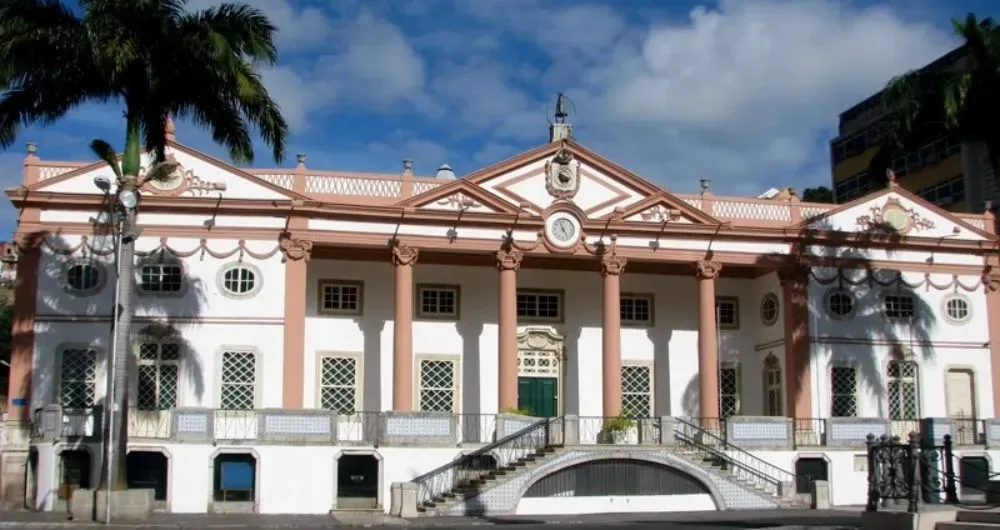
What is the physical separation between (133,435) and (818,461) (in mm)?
16947

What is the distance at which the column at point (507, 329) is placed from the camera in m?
30.6

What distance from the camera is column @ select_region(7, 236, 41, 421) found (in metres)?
29.0

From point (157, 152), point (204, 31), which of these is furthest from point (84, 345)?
point (204, 31)

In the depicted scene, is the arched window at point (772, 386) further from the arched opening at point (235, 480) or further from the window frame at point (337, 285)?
the arched opening at point (235, 480)

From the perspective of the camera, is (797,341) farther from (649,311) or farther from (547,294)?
(547,294)

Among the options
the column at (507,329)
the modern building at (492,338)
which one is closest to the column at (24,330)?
the modern building at (492,338)

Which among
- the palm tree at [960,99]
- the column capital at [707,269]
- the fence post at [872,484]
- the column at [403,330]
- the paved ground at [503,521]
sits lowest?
the paved ground at [503,521]

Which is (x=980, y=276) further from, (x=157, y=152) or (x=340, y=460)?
(x=157, y=152)

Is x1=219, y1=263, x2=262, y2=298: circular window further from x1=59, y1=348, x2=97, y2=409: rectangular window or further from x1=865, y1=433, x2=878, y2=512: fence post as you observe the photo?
x1=865, y1=433, x2=878, y2=512: fence post

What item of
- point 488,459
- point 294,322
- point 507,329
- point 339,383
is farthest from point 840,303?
point 294,322

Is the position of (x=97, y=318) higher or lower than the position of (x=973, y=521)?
higher

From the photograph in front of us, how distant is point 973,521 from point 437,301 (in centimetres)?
1908

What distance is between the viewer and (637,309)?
3506 cm

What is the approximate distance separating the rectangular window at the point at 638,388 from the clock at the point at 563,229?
15.1ft
